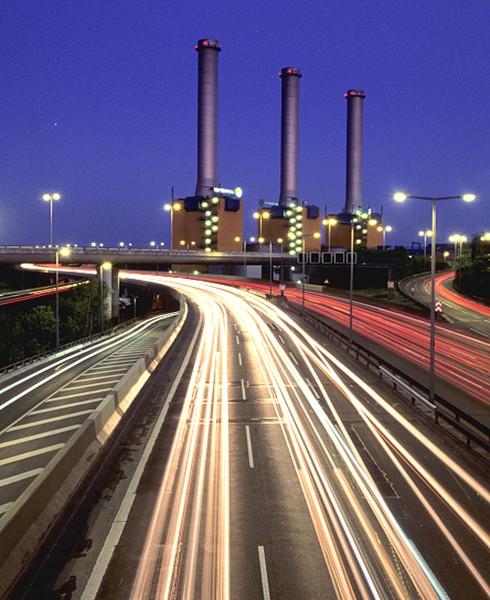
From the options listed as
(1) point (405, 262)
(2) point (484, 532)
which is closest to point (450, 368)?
(2) point (484, 532)

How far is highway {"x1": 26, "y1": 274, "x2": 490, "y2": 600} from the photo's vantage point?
417 inches

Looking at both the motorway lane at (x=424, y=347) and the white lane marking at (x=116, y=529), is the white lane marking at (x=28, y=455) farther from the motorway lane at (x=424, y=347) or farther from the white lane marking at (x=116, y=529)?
the motorway lane at (x=424, y=347)

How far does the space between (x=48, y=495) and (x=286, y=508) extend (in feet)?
20.2

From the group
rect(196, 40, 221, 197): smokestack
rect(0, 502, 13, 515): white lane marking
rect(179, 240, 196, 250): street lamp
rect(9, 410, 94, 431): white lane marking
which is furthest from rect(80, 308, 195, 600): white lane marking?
rect(179, 240, 196, 250): street lamp

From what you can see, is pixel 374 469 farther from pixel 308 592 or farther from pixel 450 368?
pixel 450 368

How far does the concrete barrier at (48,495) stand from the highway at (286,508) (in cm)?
95

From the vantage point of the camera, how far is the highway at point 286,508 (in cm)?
1059

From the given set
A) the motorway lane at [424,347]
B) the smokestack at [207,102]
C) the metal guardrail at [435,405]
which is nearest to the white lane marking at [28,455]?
the metal guardrail at [435,405]

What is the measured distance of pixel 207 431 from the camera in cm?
2061

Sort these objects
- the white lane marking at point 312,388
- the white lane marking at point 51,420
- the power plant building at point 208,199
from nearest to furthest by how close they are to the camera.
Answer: the white lane marking at point 51,420 → the white lane marking at point 312,388 → the power plant building at point 208,199

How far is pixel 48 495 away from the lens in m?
13.3

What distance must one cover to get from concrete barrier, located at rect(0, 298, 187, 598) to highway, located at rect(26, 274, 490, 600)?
95 cm

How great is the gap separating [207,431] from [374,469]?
6851 mm

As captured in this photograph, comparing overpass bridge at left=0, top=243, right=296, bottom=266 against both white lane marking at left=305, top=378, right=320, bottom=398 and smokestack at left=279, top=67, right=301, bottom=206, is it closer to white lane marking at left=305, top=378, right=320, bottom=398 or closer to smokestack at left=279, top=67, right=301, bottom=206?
white lane marking at left=305, top=378, right=320, bottom=398
